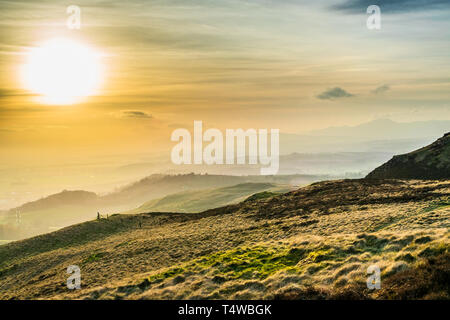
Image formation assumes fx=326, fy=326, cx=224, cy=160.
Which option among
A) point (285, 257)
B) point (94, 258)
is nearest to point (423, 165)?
point (285, 257)

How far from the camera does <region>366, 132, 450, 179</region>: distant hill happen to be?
272ft

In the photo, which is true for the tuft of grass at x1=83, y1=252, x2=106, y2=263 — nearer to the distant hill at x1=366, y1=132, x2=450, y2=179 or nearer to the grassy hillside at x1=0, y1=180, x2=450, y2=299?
the grassy hillside at x1=0, y1=180, x2=450, y2=299

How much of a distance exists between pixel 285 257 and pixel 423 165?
7910 cm

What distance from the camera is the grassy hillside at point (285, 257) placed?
1925cm

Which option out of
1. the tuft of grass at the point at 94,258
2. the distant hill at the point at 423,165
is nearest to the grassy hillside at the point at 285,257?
the tuft of grass at the point at 94,258

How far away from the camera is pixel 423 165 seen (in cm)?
8950

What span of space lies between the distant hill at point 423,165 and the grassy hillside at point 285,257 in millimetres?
28834

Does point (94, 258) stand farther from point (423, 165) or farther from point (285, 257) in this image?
point (423, 165)

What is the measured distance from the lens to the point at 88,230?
73.5 metres

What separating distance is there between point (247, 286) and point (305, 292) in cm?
466

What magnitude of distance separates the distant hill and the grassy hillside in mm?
28834

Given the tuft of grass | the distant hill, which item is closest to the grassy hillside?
the tuft of grass
